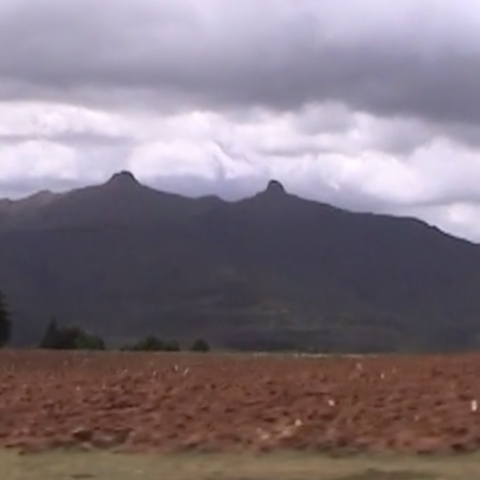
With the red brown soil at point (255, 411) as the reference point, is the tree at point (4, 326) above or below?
above

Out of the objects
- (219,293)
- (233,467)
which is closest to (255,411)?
(233,467)

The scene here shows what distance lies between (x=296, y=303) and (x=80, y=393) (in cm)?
14877

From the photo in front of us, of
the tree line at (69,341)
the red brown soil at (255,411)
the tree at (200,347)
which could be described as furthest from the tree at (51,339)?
the red brown soil at (255,411)

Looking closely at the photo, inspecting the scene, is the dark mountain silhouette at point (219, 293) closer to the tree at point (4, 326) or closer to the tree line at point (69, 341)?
the tree line at point (69, 341)

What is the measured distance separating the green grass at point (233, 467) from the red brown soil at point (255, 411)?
388mm

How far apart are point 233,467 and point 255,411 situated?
2.98 m

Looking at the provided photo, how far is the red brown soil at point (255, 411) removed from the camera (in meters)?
17.7

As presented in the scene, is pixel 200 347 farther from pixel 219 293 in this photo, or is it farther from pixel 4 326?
pixel 219 293

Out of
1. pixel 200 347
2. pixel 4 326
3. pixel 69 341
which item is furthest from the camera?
pixel 200 347

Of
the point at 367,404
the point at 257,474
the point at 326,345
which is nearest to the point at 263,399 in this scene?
the point at 367,404

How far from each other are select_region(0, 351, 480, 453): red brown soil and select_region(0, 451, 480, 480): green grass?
39cm

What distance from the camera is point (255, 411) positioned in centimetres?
1961

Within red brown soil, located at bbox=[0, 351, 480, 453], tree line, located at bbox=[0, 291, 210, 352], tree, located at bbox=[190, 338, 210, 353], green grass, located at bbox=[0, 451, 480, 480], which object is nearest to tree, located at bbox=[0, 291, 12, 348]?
tree line, located at bbox=[0, 291, 210, 352]

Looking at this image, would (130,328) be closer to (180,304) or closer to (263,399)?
(180,304)
